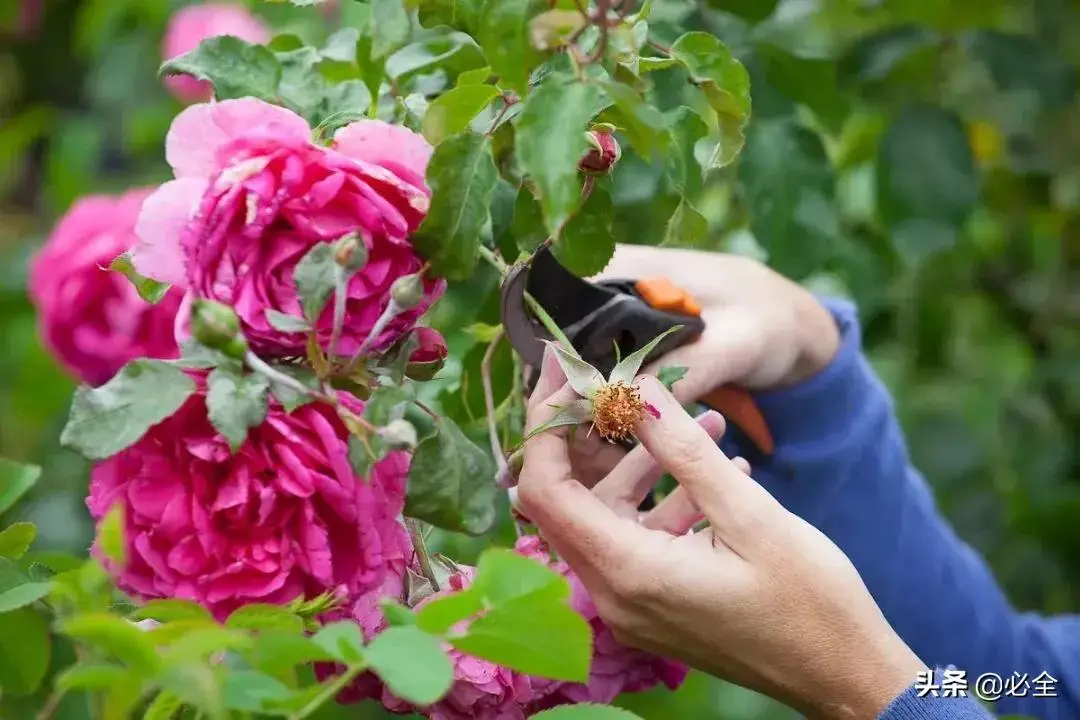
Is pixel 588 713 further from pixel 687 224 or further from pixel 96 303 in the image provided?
pixel 96 303

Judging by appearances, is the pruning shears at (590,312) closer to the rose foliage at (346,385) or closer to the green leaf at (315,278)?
the rose foliage at (346,385)

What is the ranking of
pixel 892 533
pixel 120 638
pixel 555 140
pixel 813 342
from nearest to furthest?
pixel 120 638
pixel 555 140
pixel 813 342
pixel 892 533

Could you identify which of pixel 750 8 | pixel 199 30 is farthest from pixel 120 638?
pixel 199 30

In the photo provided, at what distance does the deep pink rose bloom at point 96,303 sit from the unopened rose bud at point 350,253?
0.54 meters

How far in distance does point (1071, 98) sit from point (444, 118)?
0.90 meters

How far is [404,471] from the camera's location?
0.54 m

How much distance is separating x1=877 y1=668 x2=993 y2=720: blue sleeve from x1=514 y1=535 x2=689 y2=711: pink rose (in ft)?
0.34

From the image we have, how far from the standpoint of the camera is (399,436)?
0.47 meters

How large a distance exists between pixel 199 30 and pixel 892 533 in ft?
3.26

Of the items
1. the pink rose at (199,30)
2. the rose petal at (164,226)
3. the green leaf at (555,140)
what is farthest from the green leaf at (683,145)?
the pink rose at (199,30)

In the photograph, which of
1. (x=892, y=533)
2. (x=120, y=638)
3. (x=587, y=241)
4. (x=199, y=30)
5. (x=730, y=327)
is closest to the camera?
(x=120, y=638)

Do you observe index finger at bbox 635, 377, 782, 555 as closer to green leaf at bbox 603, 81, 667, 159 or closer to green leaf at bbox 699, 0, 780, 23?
green leaf at bbox 603, 81, 667, 159

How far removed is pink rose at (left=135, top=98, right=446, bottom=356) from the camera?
1.60ft

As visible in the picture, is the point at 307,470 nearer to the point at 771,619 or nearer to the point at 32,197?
the point at 771,619
